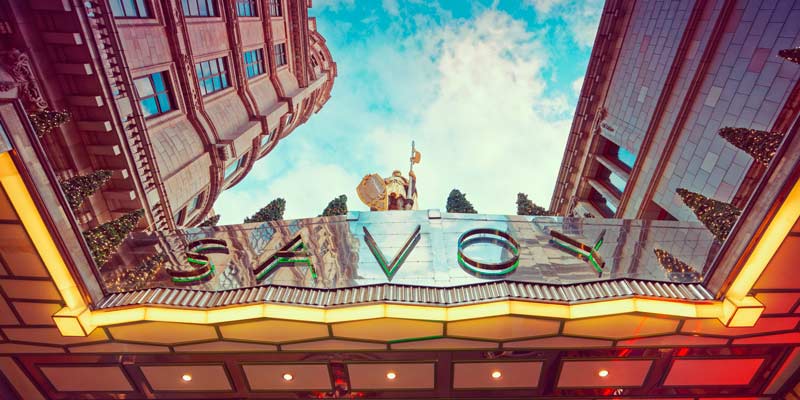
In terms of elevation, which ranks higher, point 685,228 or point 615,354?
point 685,228

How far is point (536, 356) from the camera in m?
9.33

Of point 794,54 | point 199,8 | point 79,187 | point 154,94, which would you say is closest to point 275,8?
point 199,8

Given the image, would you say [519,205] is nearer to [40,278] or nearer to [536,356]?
[536,356]

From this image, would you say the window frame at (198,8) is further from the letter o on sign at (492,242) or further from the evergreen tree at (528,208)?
the evergreen tree at (528,208)

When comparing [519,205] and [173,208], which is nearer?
[519,205]

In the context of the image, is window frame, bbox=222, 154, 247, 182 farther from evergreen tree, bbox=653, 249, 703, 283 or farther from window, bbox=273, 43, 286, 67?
evergreen tree, bbox=653, 249, 703, 283

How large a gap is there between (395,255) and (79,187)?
8.48m

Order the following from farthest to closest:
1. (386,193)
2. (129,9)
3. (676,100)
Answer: (676,100), (386,193), (129,9)

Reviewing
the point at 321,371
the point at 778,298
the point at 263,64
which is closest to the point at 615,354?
the point at 778,298

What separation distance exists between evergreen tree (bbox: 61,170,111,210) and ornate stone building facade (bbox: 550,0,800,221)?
64.0 feet

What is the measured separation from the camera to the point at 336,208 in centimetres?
1463

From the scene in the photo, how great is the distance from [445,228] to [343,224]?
124 inches

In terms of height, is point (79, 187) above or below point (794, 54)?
below

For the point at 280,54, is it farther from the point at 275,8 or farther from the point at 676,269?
the point at 676,269
